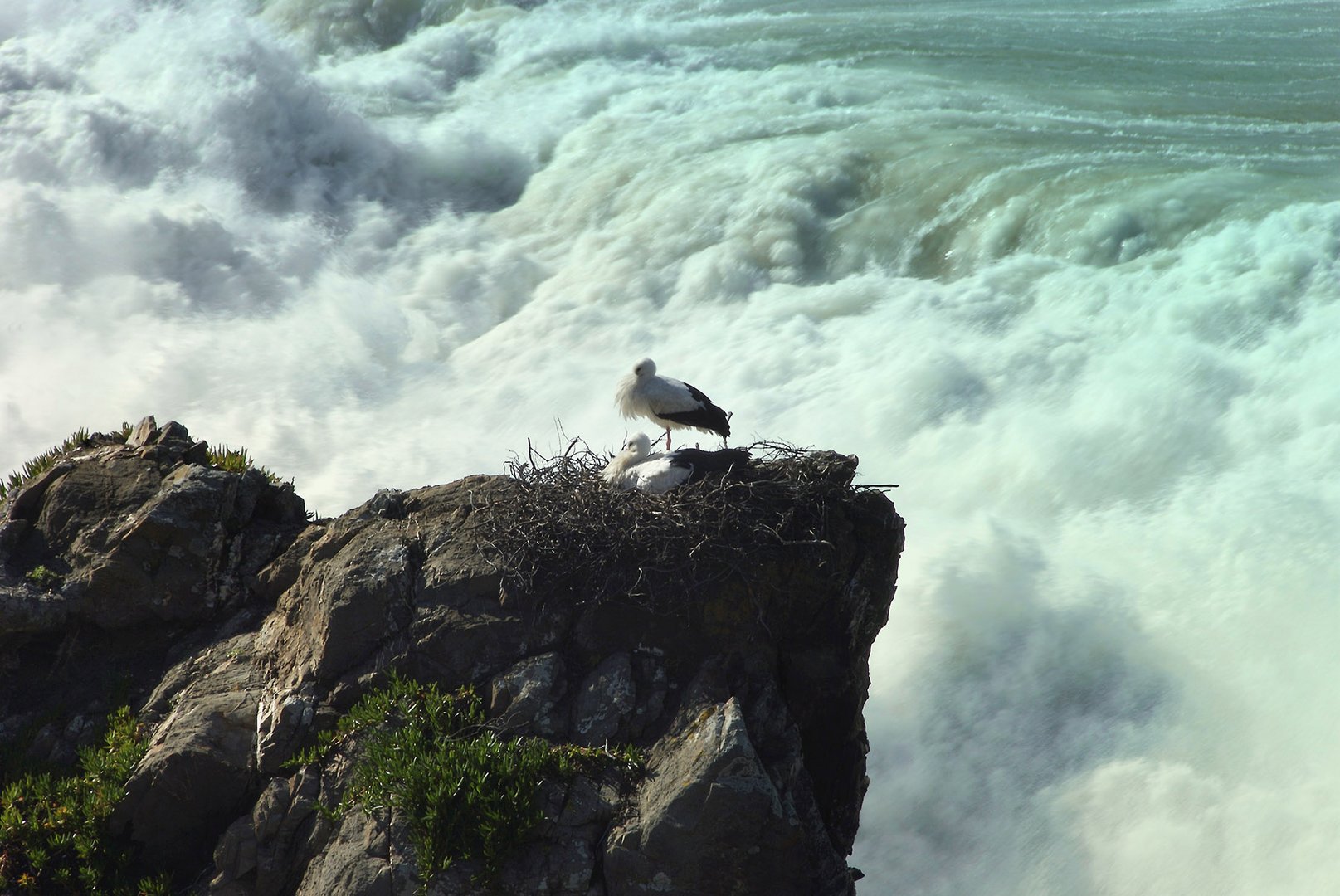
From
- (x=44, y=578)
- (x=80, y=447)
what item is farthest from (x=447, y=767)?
(x=80, y=447)

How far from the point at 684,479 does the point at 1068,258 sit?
12.2 meters

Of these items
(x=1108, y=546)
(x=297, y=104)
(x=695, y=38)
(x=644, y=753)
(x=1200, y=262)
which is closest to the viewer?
(x=644, y=753)

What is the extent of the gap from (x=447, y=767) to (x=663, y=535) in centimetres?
196

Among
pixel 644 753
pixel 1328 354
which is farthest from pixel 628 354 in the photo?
pixel 644 753

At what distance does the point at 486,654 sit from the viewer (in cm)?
821

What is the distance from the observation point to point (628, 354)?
1984cm

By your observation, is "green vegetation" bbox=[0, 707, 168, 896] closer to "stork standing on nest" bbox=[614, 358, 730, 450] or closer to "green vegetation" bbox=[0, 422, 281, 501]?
"green vegetation" bbox=[0, 422, 281, 501]

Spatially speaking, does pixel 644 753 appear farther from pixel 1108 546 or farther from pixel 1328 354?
pixel 1328 354

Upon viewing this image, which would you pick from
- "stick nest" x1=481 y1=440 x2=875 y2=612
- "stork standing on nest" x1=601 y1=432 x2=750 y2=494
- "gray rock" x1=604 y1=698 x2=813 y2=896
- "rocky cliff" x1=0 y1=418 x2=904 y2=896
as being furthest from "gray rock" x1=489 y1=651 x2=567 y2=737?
"stork standing on nest" x1=601 y1=432 x2=750 y2=494

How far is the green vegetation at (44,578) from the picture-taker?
9.07m

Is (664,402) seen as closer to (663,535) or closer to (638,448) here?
(638,448)

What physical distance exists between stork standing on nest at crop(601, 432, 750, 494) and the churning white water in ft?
18.1

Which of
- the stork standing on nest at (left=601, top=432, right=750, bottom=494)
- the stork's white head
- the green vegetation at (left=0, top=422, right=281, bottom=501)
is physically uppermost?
the stork standing on nest at (left=601, top=432, right=750, bottom=494)

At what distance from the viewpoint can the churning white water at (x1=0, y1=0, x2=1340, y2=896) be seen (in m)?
12.9
